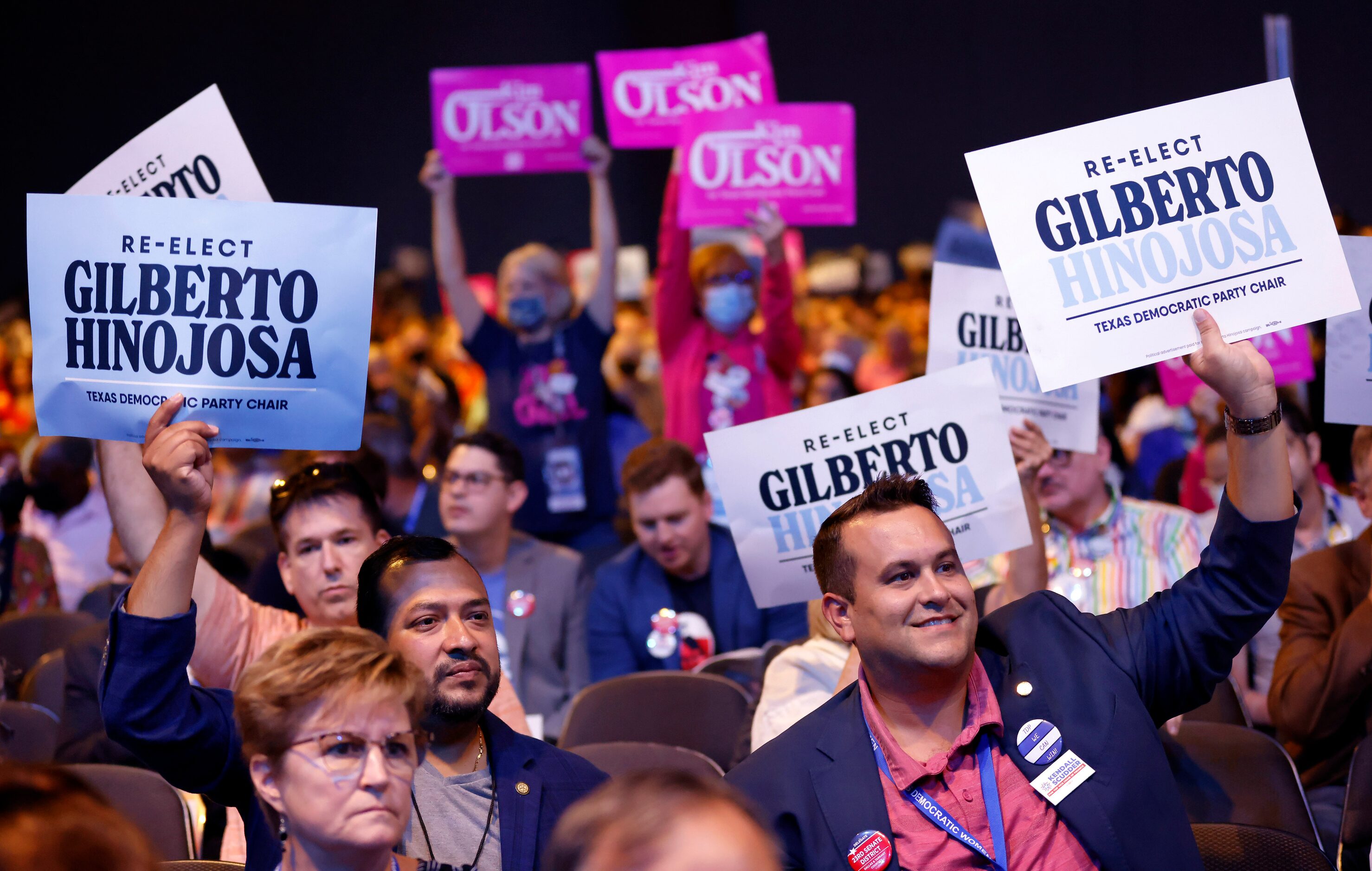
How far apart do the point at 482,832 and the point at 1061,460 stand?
270cm

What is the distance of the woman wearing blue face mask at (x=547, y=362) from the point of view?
22.1 feet

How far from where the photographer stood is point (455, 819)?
2.72 meters

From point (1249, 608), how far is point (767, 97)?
17.3 ft

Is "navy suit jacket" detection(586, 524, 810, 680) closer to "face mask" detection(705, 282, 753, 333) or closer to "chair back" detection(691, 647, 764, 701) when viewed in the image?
"chair back" detection(691, 647, 764, 701)

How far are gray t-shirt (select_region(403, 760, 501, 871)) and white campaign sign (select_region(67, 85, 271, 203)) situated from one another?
171cm

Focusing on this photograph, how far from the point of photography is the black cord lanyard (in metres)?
2.65

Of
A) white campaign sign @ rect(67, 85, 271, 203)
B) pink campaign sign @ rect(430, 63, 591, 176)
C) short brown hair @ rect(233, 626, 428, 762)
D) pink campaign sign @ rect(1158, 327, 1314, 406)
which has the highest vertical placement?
pink campaign sign @ rect(430, 63, 591, 176)

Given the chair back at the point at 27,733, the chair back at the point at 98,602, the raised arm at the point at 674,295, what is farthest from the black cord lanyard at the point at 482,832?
the raised arm at the point at 674,295

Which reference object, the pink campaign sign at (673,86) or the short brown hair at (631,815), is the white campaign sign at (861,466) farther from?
the pink campaign sign at (673,86)

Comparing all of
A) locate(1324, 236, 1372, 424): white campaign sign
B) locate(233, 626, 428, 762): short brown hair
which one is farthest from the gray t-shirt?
locate(1324, 236, 1372, 424): white campaign sign

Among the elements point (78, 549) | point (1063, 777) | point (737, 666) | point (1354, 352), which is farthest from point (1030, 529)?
point (78, 549)

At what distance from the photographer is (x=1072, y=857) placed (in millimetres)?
2580

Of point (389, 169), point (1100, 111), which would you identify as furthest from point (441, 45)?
point (1100, 111)

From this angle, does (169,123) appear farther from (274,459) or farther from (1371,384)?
(274,459)
